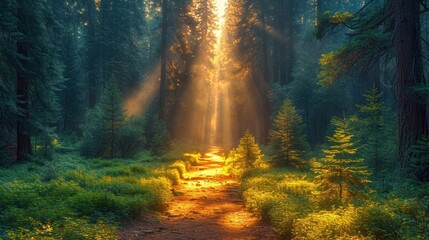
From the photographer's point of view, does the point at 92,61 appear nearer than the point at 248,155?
No

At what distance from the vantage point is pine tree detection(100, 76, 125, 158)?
20922 millimetres

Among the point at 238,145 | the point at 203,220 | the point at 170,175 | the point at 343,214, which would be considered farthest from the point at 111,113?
the point at 343,214

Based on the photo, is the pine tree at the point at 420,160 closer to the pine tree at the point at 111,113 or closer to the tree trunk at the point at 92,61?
the pine tree at the point at 111,113

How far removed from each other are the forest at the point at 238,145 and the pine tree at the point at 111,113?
0.09 metres

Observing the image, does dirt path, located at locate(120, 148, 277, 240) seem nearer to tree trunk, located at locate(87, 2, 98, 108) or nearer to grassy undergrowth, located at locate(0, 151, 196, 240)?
grassy undergrowth, located at locate(0, 151, 196, 240)

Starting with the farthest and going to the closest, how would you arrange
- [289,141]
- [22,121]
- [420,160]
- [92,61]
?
[92,61] → [22,121] → [289,141] → [420,160]

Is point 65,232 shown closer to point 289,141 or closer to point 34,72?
point 289,141

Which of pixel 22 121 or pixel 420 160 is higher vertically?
pixel 22 121

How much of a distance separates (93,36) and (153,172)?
25200 millimetres

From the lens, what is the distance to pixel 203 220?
28.4ft

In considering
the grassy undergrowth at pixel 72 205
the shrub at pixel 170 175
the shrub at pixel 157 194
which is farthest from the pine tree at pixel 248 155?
the shrub at pixel 157 194

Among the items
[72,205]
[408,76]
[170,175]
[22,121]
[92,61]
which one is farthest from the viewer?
[92,61]

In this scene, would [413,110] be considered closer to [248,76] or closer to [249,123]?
[248,76]

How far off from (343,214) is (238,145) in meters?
12.3
